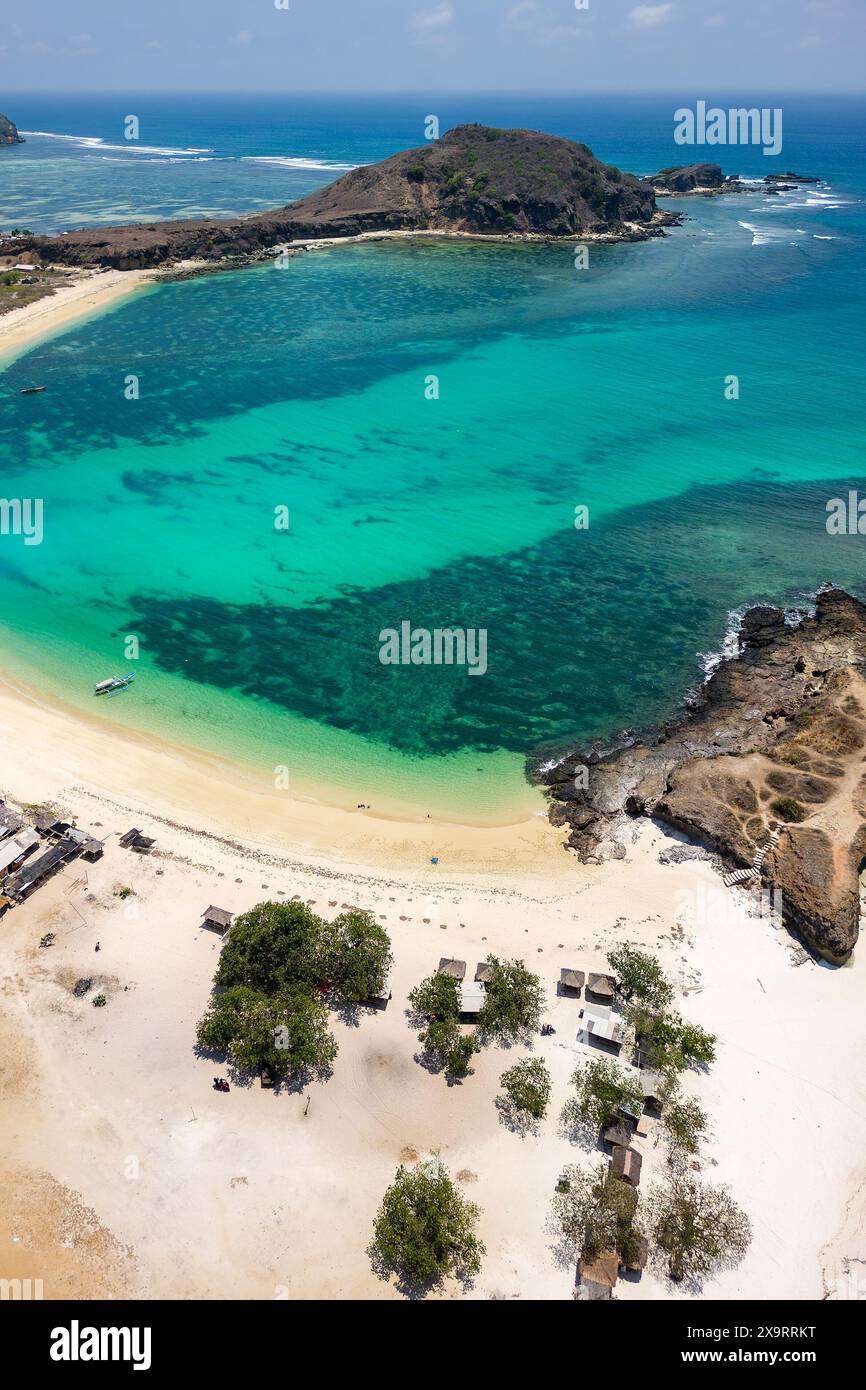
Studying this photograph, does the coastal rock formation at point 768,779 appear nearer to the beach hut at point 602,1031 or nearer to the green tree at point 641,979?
the green tree at point 641,979

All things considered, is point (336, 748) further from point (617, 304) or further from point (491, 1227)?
point (617, 304)

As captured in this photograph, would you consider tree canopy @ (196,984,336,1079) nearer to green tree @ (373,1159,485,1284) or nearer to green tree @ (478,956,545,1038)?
green tree @ (373,1159,485,1284)

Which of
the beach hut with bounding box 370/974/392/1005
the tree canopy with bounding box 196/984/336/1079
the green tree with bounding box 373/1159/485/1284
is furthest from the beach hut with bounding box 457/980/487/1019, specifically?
the green tree with bounding box 373/1159/485/1284

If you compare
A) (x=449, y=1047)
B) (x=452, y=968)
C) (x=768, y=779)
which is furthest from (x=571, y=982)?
(x=768, y=779)

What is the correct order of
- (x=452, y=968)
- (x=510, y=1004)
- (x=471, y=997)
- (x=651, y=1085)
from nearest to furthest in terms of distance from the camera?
1. (x=651, y=1085)
2. (x=510, y=1004)
3. (x=471, y=997)
4. (x=452, y=968)

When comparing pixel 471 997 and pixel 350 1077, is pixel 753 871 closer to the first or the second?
pixel 471 997

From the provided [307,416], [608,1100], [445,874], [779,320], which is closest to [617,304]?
[779,320]
